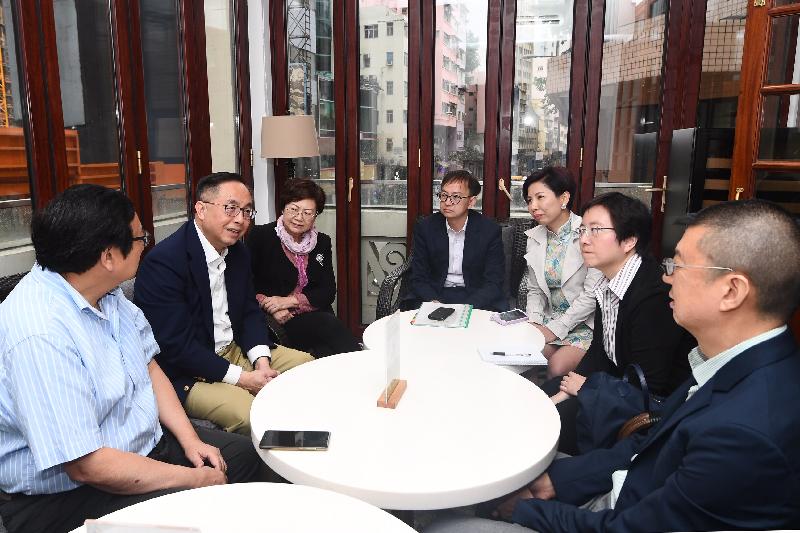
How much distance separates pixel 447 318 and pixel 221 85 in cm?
246

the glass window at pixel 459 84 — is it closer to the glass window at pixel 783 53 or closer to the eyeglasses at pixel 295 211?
the eyeglasses at pixel 295 211

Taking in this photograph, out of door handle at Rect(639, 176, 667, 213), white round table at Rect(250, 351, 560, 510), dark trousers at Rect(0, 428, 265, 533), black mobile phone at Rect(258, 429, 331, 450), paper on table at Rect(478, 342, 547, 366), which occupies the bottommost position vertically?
dark trousers at Rect(0, 428, 265, 533)

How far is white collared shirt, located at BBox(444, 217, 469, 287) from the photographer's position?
136 inches

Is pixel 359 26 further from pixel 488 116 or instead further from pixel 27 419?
pixel 27 419

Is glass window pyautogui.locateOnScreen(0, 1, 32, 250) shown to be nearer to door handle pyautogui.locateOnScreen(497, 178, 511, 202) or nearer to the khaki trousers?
the khaki trousers

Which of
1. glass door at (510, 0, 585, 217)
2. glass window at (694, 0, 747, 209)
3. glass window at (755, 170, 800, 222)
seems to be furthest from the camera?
glass door at (510, 0, 585, 217)

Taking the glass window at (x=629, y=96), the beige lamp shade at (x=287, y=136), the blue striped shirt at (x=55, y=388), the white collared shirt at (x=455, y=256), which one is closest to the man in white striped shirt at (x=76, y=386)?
the blue striped shirt at (x=55, y=388)

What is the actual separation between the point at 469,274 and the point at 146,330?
2.08 metres

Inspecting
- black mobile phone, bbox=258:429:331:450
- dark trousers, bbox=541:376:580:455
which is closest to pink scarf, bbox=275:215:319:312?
dark trousers, bbox=541:376:580:455

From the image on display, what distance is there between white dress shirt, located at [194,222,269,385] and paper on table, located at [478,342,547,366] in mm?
932

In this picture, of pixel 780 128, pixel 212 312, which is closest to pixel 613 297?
pixel 780 128

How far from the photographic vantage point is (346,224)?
429 cm

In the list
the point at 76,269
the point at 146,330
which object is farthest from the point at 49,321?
the point at 146,330

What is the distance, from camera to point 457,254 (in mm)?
3463
